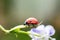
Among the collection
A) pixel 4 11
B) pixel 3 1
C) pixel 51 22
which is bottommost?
pixel 51 22

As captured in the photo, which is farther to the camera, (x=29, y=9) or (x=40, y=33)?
(x=29, y=9)

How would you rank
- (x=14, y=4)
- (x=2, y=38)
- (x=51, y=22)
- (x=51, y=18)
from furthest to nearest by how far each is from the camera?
(x=14, y=4)
(x=51, y=18)
(x=51, y=22)
(x=2, y=38)

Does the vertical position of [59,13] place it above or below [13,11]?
below

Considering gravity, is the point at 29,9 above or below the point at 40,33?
above

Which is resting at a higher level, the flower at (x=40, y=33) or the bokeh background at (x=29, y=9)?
the bokeh background at (x=29, y=9)

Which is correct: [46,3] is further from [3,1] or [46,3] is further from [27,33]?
[27,33]

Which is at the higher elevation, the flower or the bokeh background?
the bokeh background

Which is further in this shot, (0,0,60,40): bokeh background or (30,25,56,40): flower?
(0,0,60,40): bokeh background

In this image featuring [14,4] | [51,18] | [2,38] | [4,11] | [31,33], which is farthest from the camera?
[14,4]

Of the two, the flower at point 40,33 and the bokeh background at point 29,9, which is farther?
the bokeh background at point 29,9

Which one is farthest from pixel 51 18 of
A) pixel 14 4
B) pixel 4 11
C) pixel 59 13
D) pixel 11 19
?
pixel 14 4

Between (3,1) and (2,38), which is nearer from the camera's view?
(2,38)
